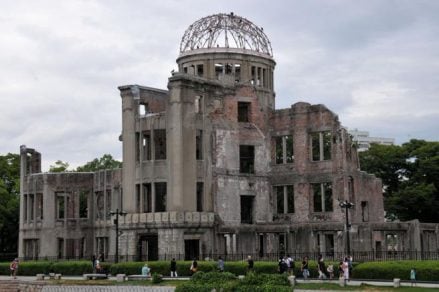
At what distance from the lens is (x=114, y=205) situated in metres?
62.0

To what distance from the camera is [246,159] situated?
196 feet

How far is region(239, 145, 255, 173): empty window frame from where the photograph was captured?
58.9 metres

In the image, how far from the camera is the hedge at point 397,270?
35.8 metres

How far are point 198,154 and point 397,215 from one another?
24.1 m

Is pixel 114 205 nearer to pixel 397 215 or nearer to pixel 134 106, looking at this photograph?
pixel 134 106

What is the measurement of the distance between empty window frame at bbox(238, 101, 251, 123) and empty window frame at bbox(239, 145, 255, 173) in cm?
204

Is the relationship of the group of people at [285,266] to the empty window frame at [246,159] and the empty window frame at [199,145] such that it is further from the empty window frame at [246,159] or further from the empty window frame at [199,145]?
the empty window frame at [246,159]

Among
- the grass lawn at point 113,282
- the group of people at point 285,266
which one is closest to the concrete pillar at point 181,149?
the grass lawn at point 113,282

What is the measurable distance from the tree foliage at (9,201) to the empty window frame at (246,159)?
24.9m

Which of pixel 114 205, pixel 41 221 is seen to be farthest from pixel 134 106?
pixel 41 221

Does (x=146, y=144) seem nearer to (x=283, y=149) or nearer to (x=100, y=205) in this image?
(x=283, y=149)

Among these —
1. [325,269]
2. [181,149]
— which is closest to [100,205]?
[181,149]

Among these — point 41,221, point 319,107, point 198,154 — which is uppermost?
point 319,107

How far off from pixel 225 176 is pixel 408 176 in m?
23.7
